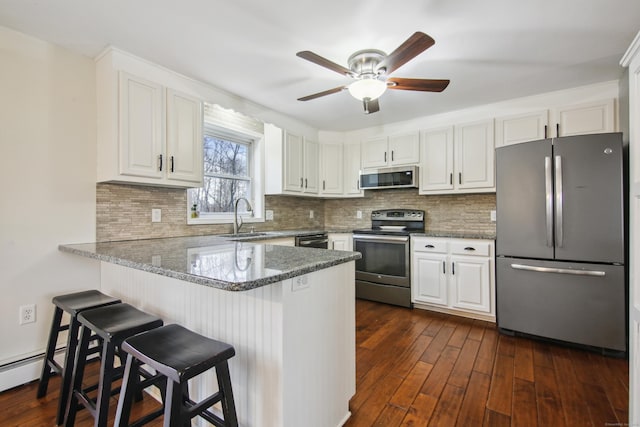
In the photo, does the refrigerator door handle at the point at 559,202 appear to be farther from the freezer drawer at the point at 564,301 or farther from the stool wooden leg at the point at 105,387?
the stool wooden leg at the point at 105,387

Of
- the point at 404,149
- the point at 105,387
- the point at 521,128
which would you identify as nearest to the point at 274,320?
the point at 105,387

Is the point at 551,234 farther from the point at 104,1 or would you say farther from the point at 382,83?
the point at 104,1

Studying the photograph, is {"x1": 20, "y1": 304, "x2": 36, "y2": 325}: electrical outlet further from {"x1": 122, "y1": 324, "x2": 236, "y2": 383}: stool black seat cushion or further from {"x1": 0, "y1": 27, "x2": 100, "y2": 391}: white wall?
{"x1": 122, "y1": 324, "x2": 236, "y2": 383}: stool black seat cushion

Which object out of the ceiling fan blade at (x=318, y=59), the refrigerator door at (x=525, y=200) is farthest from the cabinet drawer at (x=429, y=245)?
the ceiling fan blade at (x=318, y=59)

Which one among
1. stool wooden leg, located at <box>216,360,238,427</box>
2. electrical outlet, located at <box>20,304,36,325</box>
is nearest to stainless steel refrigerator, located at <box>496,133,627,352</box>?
stool wooden leg, located at <box>216,360,238,427</box>

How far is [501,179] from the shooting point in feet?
8.79

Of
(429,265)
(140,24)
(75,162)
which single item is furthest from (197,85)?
(429,265)

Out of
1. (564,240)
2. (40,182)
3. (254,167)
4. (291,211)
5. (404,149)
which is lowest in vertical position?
(564,240)

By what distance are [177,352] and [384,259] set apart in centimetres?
273

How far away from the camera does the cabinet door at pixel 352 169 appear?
4086 mm

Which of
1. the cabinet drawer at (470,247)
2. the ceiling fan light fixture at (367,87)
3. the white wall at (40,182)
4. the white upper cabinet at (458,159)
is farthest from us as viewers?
the white upper cabinet at (458,159)

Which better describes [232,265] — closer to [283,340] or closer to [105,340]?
[283,340]

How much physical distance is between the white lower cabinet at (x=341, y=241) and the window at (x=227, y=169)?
0.96 meters

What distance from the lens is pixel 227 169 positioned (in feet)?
11.1
